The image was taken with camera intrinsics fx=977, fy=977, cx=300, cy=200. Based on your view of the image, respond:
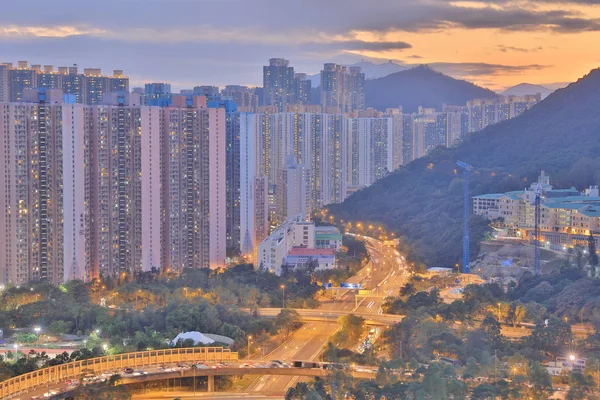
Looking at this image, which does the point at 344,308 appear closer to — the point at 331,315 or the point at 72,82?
the point at 331,315

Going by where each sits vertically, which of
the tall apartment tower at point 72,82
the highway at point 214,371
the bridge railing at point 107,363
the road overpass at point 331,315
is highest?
the tall apartment tower at point 72,82

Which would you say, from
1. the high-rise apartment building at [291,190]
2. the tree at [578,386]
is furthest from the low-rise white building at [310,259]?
the tree at [578,386]

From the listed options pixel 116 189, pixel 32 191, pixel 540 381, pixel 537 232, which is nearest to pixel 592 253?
pixel 537 232

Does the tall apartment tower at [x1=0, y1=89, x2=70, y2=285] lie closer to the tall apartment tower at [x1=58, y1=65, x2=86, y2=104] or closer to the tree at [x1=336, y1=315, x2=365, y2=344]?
the tree at [x1=336, y1=315, x2=365, y2=344]

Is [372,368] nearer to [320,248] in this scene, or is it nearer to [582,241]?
[582,241]

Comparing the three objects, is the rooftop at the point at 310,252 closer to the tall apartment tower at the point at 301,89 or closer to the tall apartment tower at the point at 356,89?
the tall apartment tower at the point at 301,89
